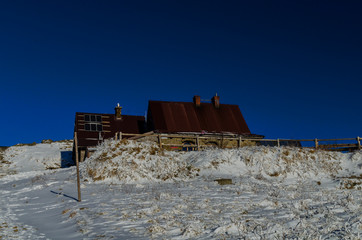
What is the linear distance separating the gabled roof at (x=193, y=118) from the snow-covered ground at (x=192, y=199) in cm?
965

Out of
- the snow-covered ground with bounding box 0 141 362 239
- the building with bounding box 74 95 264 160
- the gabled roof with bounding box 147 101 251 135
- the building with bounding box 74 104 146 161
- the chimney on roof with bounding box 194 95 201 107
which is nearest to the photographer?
the snow-covered ground with bounding box 0 141 362 239

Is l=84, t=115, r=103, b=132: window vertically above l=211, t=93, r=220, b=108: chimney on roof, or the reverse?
l=211, t=93, r=220, b=108: chimney on roof

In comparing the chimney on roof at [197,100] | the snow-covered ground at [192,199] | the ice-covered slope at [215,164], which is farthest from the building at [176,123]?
the snow-covered ground at [192,199]

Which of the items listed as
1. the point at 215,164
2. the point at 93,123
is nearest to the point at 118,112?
the point at 93,123

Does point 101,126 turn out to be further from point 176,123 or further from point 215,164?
point 215,164

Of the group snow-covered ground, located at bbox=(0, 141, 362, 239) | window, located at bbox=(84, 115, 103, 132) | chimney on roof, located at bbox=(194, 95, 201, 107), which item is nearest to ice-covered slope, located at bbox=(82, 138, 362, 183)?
snow-covered ground, located at bbox=(0, 141, 362, 239)

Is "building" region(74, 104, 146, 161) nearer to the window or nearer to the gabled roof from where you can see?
the window

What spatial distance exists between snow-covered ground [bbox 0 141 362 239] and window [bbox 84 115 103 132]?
13295 mm

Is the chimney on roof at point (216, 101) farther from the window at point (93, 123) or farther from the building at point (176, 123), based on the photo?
the window at point (93, 123)

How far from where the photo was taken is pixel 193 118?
34188 mm

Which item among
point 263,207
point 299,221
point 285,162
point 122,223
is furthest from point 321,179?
point 122,223

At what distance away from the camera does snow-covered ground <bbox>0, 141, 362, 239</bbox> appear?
22.6 ft

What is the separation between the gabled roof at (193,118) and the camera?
108ft

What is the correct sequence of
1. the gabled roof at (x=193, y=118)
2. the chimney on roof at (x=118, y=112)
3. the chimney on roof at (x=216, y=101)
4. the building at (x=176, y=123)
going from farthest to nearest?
1. the chimney on roof at (x=118, y=112)
2. the chimney on roof at (x=216, y=101)
3. the gabled roof at (x=193, y=118)
4. the building at (x=176, y=123)
